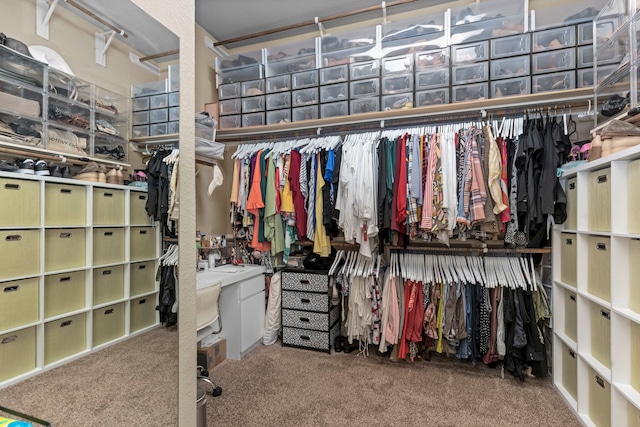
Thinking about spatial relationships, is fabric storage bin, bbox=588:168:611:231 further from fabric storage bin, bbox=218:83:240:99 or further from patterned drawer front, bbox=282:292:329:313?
fabric storage bin, bbox=218:83:240:99

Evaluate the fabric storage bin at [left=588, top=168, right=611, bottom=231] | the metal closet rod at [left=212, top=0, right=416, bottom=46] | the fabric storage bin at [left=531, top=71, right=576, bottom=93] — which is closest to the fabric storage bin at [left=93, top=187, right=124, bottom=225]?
the fabric storage bin at [left=588, top=168, right=611, bottom=231]

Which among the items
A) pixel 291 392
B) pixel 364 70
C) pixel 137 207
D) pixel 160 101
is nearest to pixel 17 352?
pixel 137 207

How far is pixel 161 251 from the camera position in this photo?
91cm

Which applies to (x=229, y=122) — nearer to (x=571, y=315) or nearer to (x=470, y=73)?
(x=470, y=73)

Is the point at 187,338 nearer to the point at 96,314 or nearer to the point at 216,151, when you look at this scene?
the point at 96,314

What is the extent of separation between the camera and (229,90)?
312cm

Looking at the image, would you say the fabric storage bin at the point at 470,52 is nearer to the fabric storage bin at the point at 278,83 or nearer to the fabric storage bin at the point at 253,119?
the fabric storage bin at the point at 278,83

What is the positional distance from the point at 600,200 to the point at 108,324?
7.46 feet

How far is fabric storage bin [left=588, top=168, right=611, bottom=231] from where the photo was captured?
170 centimetres

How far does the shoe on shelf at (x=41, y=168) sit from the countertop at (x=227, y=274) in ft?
5.70

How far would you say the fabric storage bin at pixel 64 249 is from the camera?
0.64 m

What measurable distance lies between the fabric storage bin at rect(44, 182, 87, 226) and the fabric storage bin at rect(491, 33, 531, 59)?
104 inches

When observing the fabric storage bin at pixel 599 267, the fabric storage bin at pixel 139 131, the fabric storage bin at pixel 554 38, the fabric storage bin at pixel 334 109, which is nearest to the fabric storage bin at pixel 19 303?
the fabric storage bin at pixel 139 131

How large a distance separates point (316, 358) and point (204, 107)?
8.40ft
